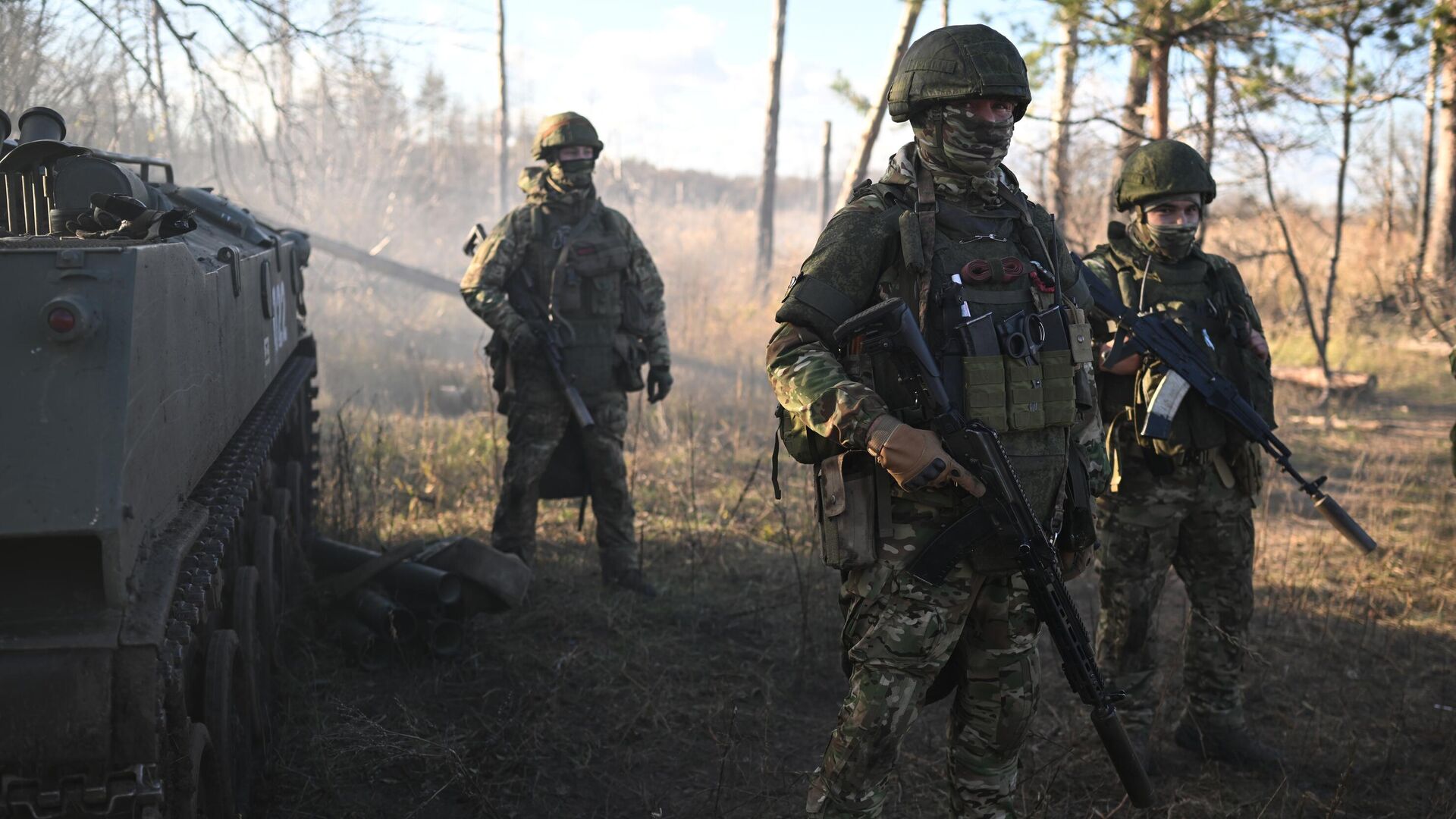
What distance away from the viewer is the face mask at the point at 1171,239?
13.6 feet

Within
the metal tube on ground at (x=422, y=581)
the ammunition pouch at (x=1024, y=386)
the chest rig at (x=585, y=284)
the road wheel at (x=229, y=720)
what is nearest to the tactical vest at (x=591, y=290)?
the chest rig at (x=585, y=284)

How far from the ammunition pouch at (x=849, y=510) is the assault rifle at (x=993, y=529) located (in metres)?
0.13

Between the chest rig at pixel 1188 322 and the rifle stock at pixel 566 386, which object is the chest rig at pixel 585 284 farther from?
the chest rig at pixel 1188 322

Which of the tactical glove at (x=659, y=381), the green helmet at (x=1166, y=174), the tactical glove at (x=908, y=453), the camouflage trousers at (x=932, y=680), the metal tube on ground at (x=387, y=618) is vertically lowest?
the metal tube on ground at (x=387, y=618)

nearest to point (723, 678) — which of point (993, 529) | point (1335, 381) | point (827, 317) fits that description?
point (993, 529)

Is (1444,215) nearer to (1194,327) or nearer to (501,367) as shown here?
(1194,327)

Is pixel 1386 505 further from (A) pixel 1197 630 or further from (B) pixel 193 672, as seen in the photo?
(B) pixel 193 672

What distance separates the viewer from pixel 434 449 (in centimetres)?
850

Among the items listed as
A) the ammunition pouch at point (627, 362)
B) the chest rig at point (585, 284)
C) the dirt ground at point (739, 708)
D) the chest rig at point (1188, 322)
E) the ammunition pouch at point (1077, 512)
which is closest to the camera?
the ammunition pouch at point (1077, 512)

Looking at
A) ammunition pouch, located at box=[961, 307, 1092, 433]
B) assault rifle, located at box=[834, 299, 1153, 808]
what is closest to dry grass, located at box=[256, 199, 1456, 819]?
assault rifle, located at box=[834, 299, 1153, 808]

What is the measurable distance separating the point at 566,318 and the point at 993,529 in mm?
3570

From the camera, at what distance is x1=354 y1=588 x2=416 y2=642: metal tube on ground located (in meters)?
4.74

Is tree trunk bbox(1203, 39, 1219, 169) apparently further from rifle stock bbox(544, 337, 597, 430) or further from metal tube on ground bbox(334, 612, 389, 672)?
metal tube on ground bbox(334, 612, 389, 672)

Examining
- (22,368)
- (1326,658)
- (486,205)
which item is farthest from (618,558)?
(486,205)
